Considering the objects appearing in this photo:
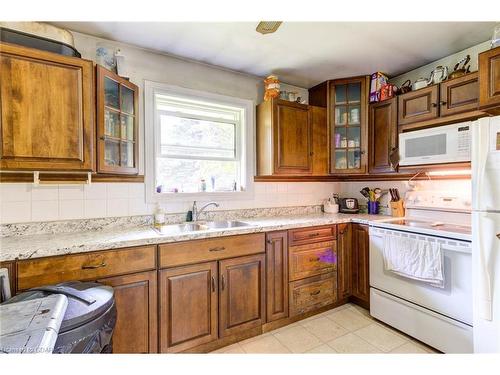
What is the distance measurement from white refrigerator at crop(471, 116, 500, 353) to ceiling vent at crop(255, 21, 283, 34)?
147cm

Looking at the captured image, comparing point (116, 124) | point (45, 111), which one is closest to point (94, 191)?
point (116, 124)

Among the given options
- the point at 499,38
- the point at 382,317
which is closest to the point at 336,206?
the point at 382,317

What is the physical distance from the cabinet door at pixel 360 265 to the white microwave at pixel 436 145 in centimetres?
79

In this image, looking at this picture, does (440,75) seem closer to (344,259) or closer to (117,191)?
(344,259)

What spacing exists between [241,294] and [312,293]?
0.77m

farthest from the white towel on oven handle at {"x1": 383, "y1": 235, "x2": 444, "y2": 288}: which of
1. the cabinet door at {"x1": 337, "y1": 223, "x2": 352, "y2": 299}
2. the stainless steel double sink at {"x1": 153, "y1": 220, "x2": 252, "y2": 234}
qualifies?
the stainless steel double sink at {"x1": 153, "y1": 220, "x2": 252, "y2": 234}

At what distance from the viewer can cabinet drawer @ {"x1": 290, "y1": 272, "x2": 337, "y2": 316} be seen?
2.21m

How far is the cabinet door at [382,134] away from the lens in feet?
7.99

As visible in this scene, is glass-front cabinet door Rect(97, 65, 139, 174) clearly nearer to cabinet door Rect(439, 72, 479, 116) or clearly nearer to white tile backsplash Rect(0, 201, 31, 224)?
white tile backsplash Rect(0, 201, 31, 224)

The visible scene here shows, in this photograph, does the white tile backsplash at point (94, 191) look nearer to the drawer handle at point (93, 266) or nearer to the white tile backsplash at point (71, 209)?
the white tile backsplash at point (71, 209)

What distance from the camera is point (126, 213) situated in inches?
81.0

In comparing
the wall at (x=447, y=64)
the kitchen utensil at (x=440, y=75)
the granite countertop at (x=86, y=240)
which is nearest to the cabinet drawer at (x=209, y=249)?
the granite countertop at (x=86, y=240)

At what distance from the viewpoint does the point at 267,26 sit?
172cm
